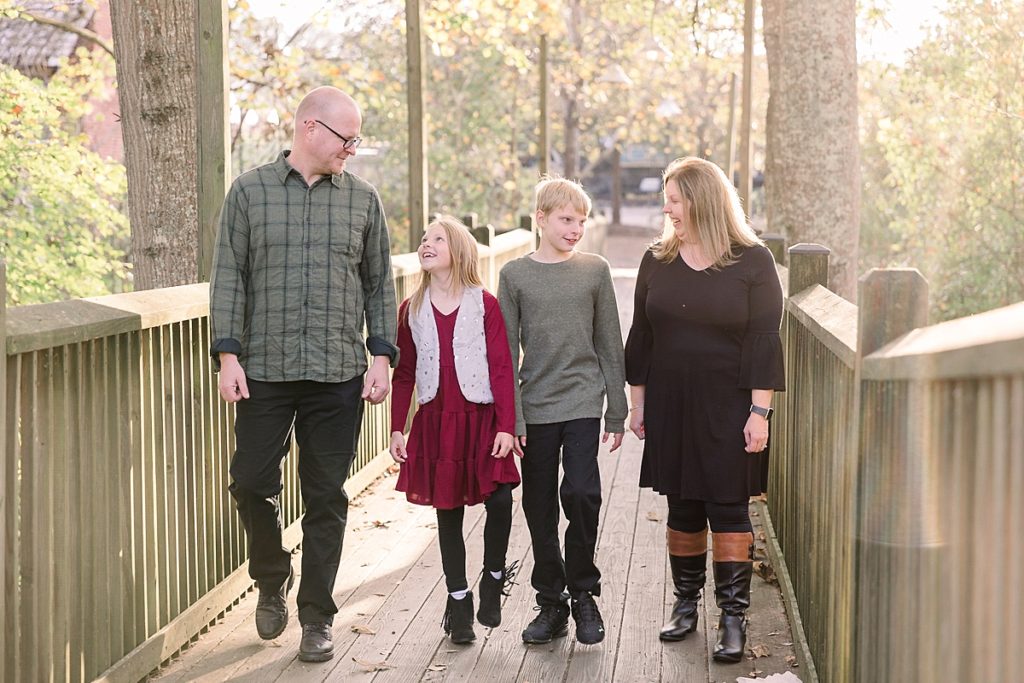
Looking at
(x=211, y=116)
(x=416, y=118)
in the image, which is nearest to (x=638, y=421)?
(x=211, y=116)

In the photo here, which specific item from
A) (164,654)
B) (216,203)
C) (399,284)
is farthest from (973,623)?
(399,284)

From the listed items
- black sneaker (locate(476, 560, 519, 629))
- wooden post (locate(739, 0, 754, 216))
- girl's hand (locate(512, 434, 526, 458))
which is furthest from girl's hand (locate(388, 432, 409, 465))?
wooden post (locate(739, 0, 754, 216))

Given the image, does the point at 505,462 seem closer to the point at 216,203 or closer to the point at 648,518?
the point at 216,203

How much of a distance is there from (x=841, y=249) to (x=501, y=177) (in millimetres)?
18919

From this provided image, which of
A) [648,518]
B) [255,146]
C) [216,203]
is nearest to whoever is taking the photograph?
[216,203]

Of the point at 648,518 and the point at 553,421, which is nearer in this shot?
the point at 553,421

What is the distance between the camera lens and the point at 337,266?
5.32 m

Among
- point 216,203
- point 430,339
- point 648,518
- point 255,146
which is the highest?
point 255,146

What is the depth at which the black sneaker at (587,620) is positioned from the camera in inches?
220

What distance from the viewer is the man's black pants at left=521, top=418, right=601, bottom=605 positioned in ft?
18.2

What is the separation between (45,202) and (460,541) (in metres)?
10.6

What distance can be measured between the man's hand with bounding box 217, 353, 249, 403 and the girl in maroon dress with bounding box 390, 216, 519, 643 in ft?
1.94

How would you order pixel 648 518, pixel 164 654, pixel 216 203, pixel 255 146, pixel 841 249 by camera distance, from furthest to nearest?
pixel 255 146, pixel 841 249, pixel 648 518, pixel 216 203, pixel 164 654

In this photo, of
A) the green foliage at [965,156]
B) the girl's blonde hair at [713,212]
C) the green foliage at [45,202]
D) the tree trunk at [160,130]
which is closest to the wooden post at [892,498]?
the girl's blonde hair at [713,212]
